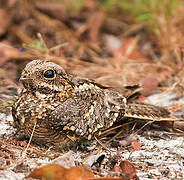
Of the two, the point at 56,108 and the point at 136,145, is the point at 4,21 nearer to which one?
the point at 56,108

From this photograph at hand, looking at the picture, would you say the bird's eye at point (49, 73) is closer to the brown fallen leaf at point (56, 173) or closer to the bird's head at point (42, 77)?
the bird's head at point (42, 77)

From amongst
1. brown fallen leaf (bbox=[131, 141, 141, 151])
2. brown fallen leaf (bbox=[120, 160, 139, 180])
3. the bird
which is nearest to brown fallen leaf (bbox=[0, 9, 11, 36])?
the bird

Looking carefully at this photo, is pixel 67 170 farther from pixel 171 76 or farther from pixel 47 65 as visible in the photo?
pixel 171 76

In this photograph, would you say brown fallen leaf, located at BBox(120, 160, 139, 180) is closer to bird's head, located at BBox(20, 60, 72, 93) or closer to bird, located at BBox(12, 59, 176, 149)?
bird, located at BBox(12, 59, 176, 149)

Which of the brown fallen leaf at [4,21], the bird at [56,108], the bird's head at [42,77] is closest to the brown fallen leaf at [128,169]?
the bird at [56,108]

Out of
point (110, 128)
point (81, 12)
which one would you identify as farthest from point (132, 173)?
point (81, 12)

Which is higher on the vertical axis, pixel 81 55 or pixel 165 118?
pixel 81 55

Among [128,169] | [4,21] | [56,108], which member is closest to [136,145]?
[128,169]
